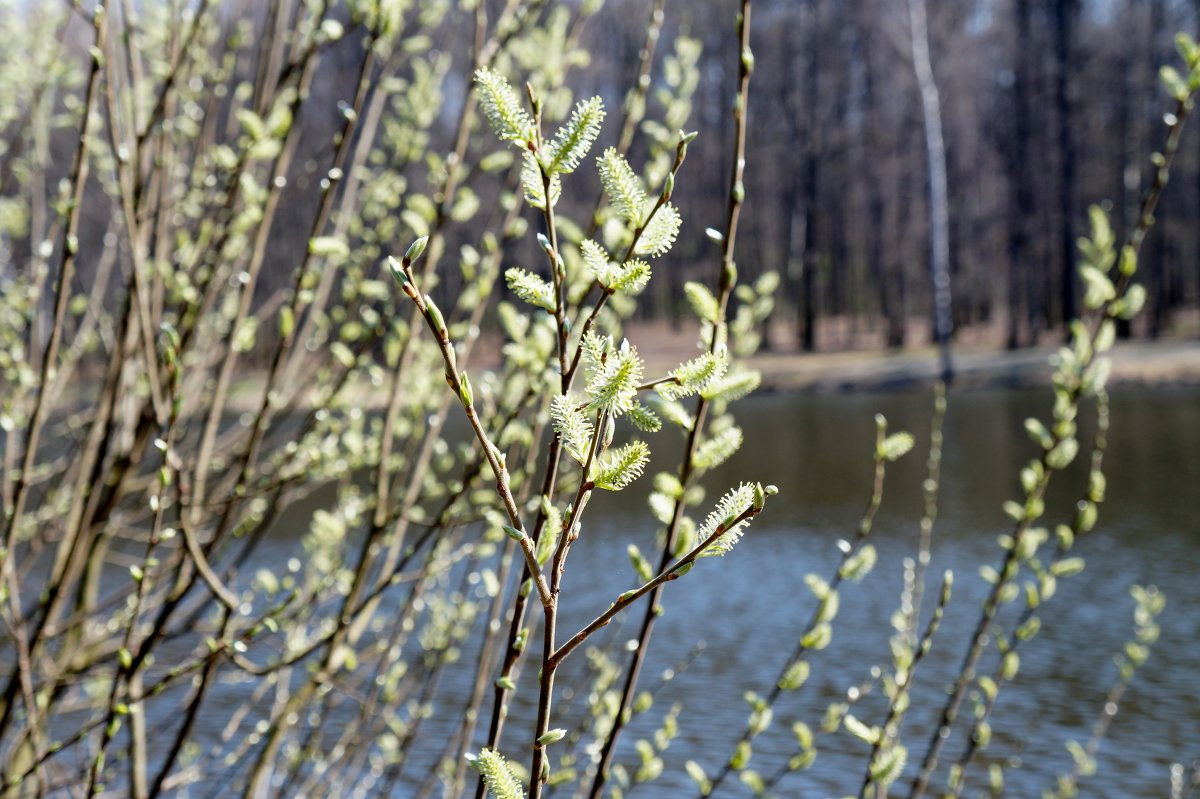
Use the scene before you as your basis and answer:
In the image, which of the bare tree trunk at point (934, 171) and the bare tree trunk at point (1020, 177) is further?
the bare tree trunk at point (1020, 177)

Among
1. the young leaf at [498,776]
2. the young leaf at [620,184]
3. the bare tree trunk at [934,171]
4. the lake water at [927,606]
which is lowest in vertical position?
the lake water at [927,606]

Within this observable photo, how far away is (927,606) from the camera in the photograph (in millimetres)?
8711

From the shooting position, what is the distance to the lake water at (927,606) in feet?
21.2

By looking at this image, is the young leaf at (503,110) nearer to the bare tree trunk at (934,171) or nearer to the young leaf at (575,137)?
the young leaf at (575,137)

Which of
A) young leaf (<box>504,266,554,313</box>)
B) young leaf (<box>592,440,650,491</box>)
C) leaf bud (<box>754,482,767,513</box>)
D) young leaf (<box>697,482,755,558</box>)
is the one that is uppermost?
young leaf (<box>504,266,554,313</box>)

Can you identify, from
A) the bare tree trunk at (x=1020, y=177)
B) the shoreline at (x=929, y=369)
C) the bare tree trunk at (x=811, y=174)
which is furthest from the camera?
the bare tree trunk at (x=811, y=174)

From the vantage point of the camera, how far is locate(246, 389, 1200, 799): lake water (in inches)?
254

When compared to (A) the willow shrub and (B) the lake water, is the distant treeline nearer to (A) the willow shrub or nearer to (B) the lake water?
(B) the lake water

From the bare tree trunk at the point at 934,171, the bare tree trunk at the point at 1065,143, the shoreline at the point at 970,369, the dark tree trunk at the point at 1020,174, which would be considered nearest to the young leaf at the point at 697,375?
the shoreline at the point at 970,369

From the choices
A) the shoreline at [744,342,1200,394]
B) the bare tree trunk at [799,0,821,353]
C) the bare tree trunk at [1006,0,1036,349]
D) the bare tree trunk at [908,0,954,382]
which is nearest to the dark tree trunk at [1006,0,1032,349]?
the bare tree trunk at [1006,0,1036,349]

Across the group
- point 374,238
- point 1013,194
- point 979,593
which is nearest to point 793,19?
point 1013,194

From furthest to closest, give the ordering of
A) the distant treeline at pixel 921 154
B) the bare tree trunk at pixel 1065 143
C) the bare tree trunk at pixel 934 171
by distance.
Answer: the distant treeline at pixel 921 154
the bare tree trunk at pixel 1065 143
the bare tree trunk at pixel 934 171

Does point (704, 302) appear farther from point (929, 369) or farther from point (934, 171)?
point (934, 171)

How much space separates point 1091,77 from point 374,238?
26.5 meters
